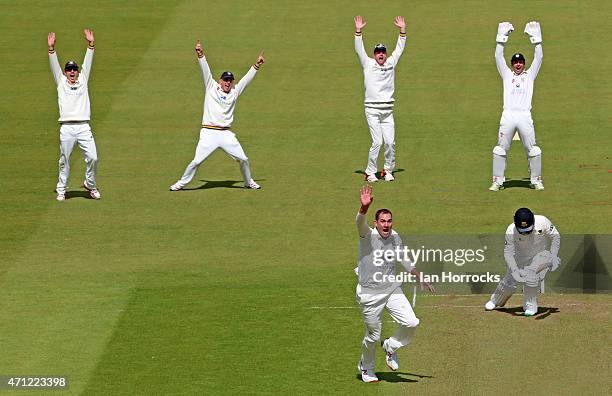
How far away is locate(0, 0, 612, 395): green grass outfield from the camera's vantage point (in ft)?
69.0

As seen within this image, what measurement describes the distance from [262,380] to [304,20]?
24.2 m

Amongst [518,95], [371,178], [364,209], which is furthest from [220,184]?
[364,209]

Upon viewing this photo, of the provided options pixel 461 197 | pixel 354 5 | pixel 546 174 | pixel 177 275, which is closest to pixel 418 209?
pixel 461 197

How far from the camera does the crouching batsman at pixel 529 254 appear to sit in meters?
21.8

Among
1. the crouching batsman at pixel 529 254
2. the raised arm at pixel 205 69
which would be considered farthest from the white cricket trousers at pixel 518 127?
the crouching batsman at pixel 529 254

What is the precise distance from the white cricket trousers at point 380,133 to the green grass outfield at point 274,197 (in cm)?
59

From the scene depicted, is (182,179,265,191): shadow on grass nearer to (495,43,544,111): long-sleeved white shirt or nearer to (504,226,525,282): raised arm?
(495,43,544,111): long-sleeved white shirt

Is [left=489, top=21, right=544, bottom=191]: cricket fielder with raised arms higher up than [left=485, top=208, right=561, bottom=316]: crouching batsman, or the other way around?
[left=489, top=21, right=544, bottom=191]: cricket fielder with raised arms

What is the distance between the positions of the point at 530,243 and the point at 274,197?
28.4ft

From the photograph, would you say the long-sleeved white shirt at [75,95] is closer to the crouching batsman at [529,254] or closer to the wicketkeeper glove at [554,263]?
the crouching batsman at [529,254]

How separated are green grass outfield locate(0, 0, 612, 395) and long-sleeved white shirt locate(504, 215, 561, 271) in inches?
37.0

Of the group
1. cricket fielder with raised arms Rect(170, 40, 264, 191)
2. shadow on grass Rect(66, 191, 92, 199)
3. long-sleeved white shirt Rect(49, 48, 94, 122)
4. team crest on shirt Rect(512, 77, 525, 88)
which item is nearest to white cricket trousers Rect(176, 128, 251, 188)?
cricket fielder with raised arms Rect(170, 40, 264, 191)

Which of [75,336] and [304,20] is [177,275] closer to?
[75,336]

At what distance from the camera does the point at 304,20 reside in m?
43.2
